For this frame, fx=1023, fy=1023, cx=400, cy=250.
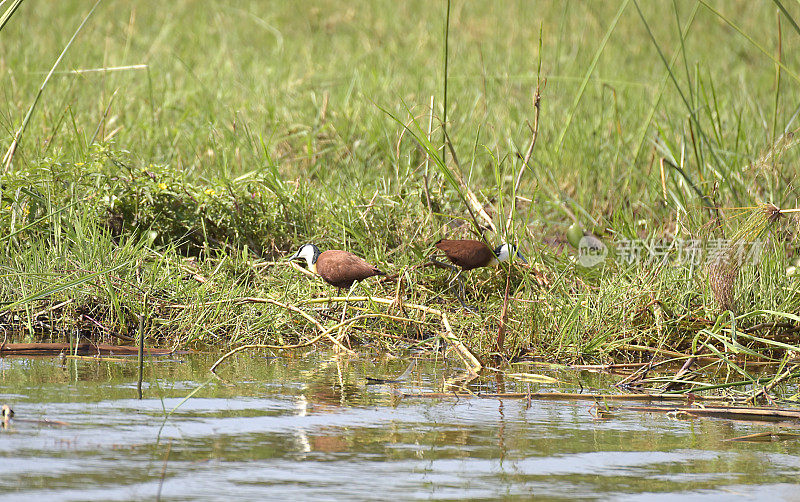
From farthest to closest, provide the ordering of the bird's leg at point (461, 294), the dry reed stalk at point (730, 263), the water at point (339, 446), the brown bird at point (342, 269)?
the bird's leg at point (461, 294) → the brown bird at point (342, 269) → the dry reed stalk at point (730, 263) → the water at point (339, 446)

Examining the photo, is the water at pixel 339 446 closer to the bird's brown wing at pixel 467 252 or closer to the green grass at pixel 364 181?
the green grass at pixel 364 181

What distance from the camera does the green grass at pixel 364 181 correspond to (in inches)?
167

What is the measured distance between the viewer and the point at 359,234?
5.00m

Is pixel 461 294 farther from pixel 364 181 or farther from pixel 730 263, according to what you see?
pixel 364 181

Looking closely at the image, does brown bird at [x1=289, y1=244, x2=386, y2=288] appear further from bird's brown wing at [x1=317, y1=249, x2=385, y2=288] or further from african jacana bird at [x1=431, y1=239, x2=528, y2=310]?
african jacana bird at [x1=431, y1=239, x2=528, y2=310]

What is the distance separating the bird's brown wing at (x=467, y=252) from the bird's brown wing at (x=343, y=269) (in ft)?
1.00

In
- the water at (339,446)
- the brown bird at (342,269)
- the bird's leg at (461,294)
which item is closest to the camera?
the water at (339,446)

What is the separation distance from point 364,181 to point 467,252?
166cm

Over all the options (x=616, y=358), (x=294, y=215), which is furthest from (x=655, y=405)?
(x=294, y=215)

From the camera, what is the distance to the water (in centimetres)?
234

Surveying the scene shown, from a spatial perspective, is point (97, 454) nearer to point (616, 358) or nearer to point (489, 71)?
point (616, 358)

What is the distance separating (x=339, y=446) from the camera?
2678 millimetres

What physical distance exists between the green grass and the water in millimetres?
622

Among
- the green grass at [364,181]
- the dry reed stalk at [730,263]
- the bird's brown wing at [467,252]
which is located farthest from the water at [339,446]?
the dry reed stalk at [730,263]
